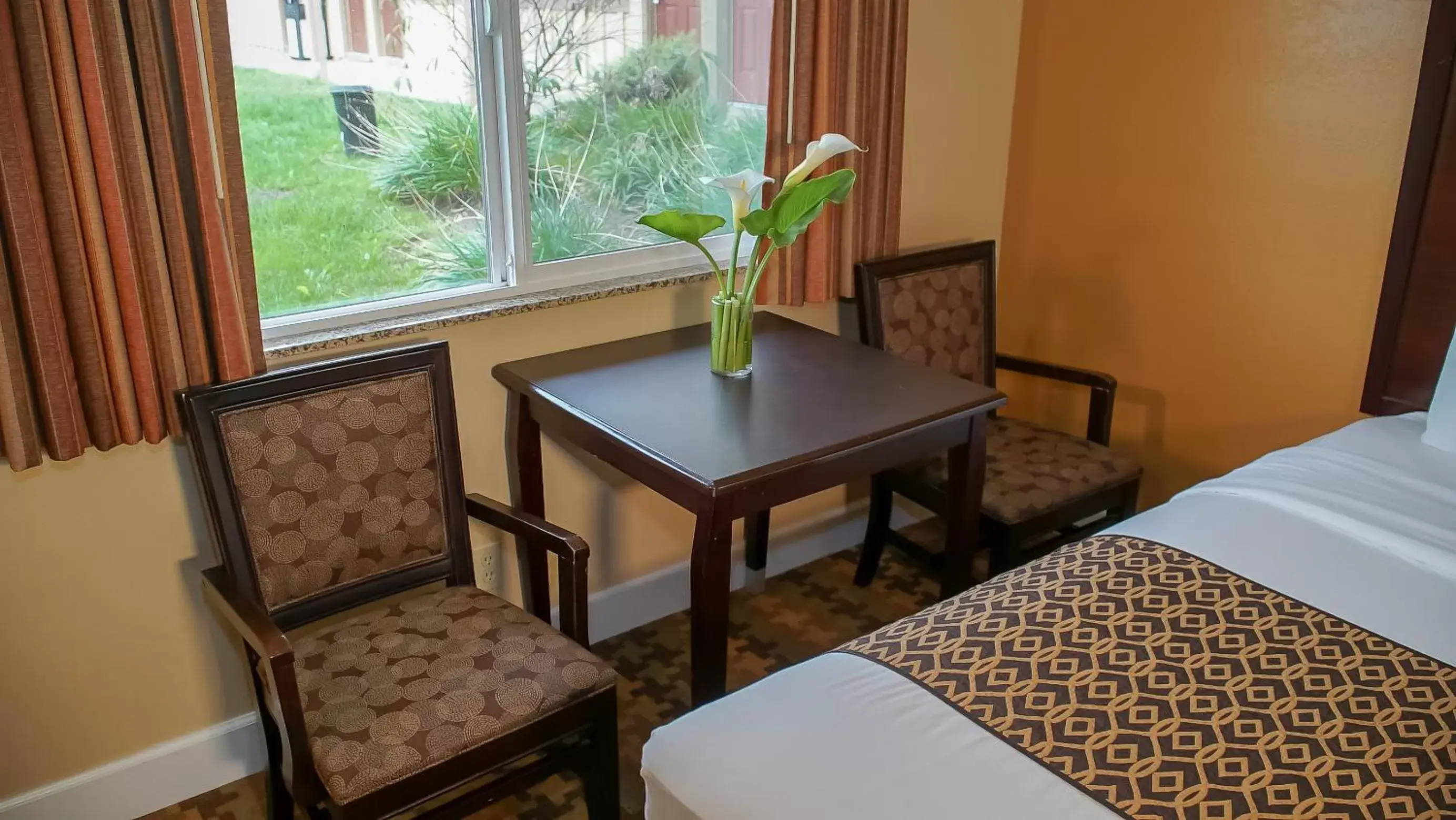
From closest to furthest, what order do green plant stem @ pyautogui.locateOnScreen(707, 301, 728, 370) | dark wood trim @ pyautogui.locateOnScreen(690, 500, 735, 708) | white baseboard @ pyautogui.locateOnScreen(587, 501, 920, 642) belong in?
1. dark wood trim @ pyautogui.locateOnScreen(690, 500, 735, 708)
2. green plant stem @ pyautogui.locateOnScreen(707, 301, 728, 370)
3. white baseboard @ pyautogui.locateOnScreen(587, 501, 920, 642)

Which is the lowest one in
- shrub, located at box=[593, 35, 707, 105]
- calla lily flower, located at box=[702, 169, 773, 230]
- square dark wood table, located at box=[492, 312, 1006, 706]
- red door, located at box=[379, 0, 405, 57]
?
square dark wood table, located at box=[492, 312, 1006, 706]

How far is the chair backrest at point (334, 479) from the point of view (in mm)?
1831

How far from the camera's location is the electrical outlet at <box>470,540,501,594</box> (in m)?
2.40

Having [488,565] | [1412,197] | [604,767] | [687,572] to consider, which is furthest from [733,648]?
[1412,197]

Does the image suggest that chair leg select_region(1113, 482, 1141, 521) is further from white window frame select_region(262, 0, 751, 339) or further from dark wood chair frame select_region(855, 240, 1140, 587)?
white window frame select_region(262, 0, 751, 339)

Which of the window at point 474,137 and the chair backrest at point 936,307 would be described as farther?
the chair backrest at point 936,307

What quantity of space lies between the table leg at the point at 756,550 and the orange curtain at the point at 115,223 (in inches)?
54.9

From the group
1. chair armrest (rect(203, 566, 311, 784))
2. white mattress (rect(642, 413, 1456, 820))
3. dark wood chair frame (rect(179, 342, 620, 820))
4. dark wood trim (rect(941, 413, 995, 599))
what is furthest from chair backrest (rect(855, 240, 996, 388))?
chair armrest (rect(203, 566, 311, 784))

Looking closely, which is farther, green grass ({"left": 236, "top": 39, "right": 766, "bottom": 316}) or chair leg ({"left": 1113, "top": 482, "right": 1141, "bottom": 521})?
chair leg ({"left": 1113, "top": 482, "right": 1141, "bottom": 521})

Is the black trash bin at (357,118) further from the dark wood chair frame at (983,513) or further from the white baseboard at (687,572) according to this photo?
the dark wood chair frame at (983,513)

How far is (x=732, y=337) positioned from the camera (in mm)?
2221

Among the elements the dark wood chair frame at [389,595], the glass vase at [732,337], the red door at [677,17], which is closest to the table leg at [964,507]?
the glass vase at [732,337]

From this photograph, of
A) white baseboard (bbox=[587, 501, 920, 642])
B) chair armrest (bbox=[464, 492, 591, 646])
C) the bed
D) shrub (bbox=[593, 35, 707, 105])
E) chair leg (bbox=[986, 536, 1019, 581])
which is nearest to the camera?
the bed

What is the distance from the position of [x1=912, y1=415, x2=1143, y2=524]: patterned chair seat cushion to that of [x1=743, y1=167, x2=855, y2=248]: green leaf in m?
0.66
